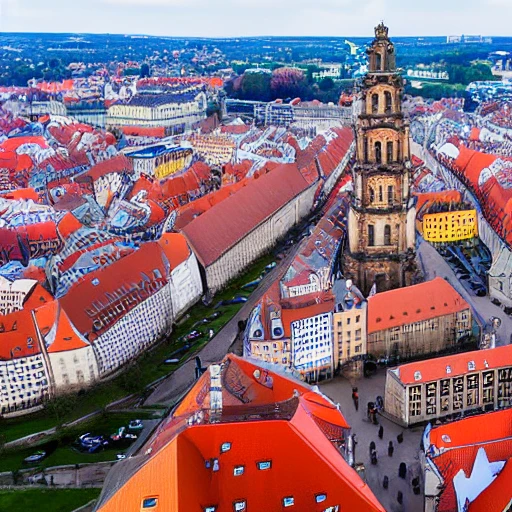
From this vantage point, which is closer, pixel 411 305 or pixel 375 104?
pixel 411 305

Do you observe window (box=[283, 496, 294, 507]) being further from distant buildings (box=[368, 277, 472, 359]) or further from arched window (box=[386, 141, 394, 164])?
arched window (box=[386, 141, 394, 164])

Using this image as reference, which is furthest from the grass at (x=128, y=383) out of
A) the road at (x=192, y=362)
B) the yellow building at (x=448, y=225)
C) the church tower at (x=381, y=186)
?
the yellow building at (x=448, y=225)

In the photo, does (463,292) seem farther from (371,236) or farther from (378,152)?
(378,152)

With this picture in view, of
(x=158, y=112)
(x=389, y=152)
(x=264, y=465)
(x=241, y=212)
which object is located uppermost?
(x=389, y=152)

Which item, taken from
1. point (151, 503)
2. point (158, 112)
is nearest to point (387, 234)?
point (151, 503)

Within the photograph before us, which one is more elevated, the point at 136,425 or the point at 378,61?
the point at 378,61

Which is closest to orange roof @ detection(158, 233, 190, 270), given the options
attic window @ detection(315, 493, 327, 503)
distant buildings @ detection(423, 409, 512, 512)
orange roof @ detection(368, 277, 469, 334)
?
orange roof @ detection(368, 277, 469, 334)
